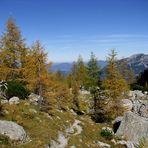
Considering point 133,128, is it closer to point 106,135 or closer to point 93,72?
point 106,135

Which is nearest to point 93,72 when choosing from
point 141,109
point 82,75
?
point 82,75

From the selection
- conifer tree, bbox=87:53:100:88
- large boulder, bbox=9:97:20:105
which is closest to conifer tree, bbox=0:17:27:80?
large boulder, bbox=9:97:20:105

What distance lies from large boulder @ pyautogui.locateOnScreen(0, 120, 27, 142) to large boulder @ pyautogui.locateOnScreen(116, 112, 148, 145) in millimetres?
15414

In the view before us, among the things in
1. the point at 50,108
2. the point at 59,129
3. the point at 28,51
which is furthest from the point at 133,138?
the point at 28,51

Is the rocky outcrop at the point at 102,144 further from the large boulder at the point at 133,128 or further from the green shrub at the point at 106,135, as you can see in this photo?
the large boulder at the point at 133,128

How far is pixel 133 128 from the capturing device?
3262 cm

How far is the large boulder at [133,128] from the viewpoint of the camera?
3170cm

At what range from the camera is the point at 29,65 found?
49500mm

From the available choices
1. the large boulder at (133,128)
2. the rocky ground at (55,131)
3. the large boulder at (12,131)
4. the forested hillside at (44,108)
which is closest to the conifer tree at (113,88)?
the forested hillside at (44,108)

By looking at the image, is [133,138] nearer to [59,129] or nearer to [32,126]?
[59,129]

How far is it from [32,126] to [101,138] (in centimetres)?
913

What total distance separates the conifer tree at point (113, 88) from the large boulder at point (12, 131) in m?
24.4

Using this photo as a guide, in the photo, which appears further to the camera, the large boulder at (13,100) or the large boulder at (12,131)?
the large boulder at (13,100)

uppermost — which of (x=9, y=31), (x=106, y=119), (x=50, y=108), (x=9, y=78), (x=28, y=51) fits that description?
(x=9, y=31)
